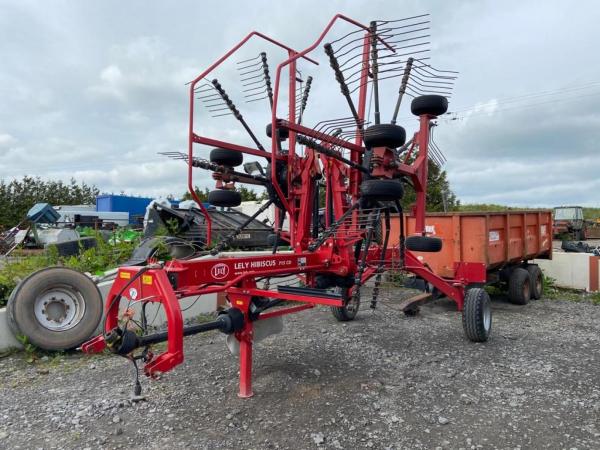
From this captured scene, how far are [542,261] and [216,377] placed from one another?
848cm

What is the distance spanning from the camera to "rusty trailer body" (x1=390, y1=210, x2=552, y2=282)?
761 cm

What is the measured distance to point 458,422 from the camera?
3666 millimetres

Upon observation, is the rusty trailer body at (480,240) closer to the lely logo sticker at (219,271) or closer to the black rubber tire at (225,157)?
the black rubber tire at (225,157)

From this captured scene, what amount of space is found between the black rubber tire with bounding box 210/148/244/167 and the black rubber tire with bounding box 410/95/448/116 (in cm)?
192

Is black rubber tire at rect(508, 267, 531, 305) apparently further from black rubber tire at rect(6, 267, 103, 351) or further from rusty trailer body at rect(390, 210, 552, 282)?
black rubber tire at rect(6, 267, 103, 351)

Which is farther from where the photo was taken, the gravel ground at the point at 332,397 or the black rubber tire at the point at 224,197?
the black rubber tire at the point at 224,197

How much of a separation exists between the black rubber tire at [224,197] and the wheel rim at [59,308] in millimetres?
2193

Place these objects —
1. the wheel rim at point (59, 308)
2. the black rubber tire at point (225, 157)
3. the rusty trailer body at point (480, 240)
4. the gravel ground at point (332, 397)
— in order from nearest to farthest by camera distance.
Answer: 1. the gravel ground at point (332, 397)
2. the black rubber tire at point (225, 157)
3. the wheel rim at point (59, 308)
4. the rusty trailer body at point (480, 240)

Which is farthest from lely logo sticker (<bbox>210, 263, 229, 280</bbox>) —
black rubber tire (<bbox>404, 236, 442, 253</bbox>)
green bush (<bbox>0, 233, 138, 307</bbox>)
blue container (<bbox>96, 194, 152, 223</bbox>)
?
blue container (<bbox>96, 194, 152, 223</bbox>)

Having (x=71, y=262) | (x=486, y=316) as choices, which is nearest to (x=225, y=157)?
(x=486, y=316)

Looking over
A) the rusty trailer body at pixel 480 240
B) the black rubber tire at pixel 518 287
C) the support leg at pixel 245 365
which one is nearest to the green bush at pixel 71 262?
the support leg at pixel 245 365

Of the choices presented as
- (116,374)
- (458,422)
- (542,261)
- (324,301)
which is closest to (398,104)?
(324,301)

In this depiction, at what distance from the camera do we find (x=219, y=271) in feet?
13.2

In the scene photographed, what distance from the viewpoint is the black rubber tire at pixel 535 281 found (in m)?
8.97
